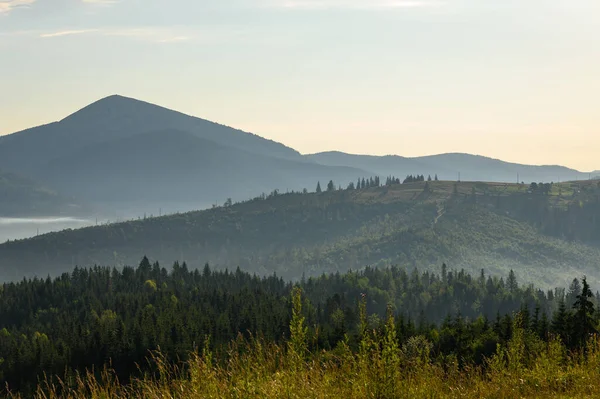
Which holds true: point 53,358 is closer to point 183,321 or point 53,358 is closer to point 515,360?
point 183,321

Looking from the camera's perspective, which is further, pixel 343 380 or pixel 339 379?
pixel 343 380

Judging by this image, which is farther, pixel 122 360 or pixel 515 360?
pixel 122 360

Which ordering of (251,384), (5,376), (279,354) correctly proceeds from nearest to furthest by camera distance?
1. (251,384)
2. (279,354)
3. (5,376)

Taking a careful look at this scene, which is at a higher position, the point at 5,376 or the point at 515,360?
the point at 515,360

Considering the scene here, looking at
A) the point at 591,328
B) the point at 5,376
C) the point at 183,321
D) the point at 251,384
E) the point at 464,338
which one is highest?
the point at 251,384

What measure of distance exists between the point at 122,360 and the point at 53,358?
18.6 m

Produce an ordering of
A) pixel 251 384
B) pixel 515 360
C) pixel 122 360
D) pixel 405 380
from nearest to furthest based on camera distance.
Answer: pixel 251 384 → pixel 405 380 → pixel 515 360 → pixel 122 360

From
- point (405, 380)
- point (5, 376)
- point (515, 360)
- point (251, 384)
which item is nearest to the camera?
point (251, 384)

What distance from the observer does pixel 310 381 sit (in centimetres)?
1761

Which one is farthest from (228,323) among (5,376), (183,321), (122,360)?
(5,376)

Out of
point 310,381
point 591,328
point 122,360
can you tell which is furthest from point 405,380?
point 122,360

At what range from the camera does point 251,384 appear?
16.7 m

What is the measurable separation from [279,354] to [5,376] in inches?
6593

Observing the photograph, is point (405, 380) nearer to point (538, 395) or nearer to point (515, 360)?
point (538, 395)
